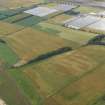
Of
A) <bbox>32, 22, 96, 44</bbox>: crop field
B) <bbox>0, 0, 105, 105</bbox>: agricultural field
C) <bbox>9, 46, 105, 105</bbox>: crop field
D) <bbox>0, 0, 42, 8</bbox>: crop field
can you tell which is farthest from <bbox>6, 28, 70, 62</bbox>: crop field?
<bbox>0, 0, 42, 8</bbox>: crop field

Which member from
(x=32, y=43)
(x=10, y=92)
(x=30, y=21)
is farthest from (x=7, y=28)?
(x=10, y=92)

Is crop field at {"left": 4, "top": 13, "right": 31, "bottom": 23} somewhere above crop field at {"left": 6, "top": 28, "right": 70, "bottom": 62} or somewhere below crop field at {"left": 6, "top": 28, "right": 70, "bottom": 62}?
above

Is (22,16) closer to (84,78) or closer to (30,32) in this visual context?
(30,32)

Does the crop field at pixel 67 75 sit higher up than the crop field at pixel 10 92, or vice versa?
the crop field at pixel 67 75

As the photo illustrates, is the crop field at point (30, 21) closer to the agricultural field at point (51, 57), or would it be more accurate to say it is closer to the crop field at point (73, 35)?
the agricultural field at point (51, 57)

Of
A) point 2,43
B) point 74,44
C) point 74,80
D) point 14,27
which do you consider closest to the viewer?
point 74,80

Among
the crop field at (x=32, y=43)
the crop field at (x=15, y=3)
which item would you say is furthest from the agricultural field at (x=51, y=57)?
the crop field at (x=15, y=3)

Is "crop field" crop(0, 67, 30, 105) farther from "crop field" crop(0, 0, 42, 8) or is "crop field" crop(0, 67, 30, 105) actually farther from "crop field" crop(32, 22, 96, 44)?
"crop field" crop(0, 0, 42, 8)

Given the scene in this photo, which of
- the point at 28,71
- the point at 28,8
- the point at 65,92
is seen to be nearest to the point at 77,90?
the point at 65,92
